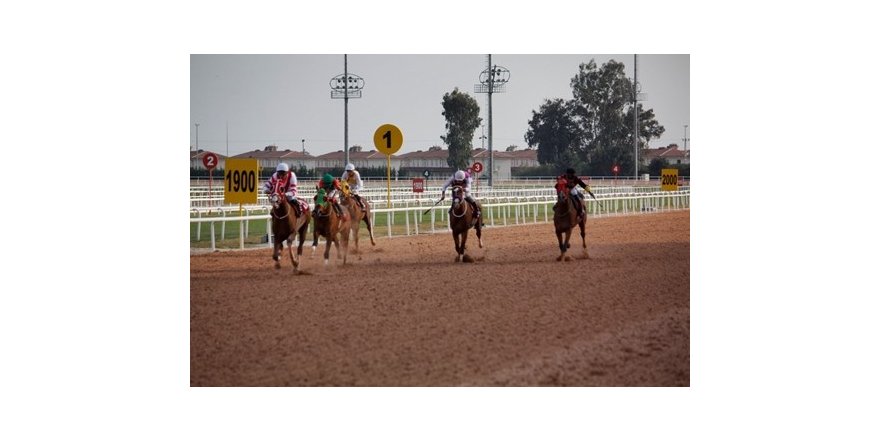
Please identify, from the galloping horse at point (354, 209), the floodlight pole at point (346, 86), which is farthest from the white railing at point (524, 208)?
the floodlight pole at point (346, 86)

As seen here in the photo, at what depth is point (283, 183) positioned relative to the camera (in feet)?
48.8

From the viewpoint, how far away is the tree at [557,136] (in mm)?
16531

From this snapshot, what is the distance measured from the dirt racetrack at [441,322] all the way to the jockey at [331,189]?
3.20ft

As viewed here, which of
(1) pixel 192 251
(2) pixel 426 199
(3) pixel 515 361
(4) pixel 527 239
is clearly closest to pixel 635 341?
(3) pixel 515 361

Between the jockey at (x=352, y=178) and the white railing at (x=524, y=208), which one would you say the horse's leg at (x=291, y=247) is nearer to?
the jockey at (x=352, y=178)

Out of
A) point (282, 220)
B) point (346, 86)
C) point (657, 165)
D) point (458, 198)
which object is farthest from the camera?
point (657, 165)

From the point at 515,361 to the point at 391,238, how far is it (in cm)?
1316

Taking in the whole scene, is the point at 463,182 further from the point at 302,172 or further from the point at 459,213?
the point at 302,172

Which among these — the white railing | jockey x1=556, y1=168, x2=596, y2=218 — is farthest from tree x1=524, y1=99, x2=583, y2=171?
the white railing

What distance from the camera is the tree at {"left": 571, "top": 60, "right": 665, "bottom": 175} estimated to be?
13633mm

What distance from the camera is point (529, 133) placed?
55.9ft

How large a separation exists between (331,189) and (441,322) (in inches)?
216

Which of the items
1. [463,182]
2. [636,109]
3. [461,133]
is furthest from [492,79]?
[461,133]

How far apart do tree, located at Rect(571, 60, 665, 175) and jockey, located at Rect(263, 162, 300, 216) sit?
4335 millimetres
